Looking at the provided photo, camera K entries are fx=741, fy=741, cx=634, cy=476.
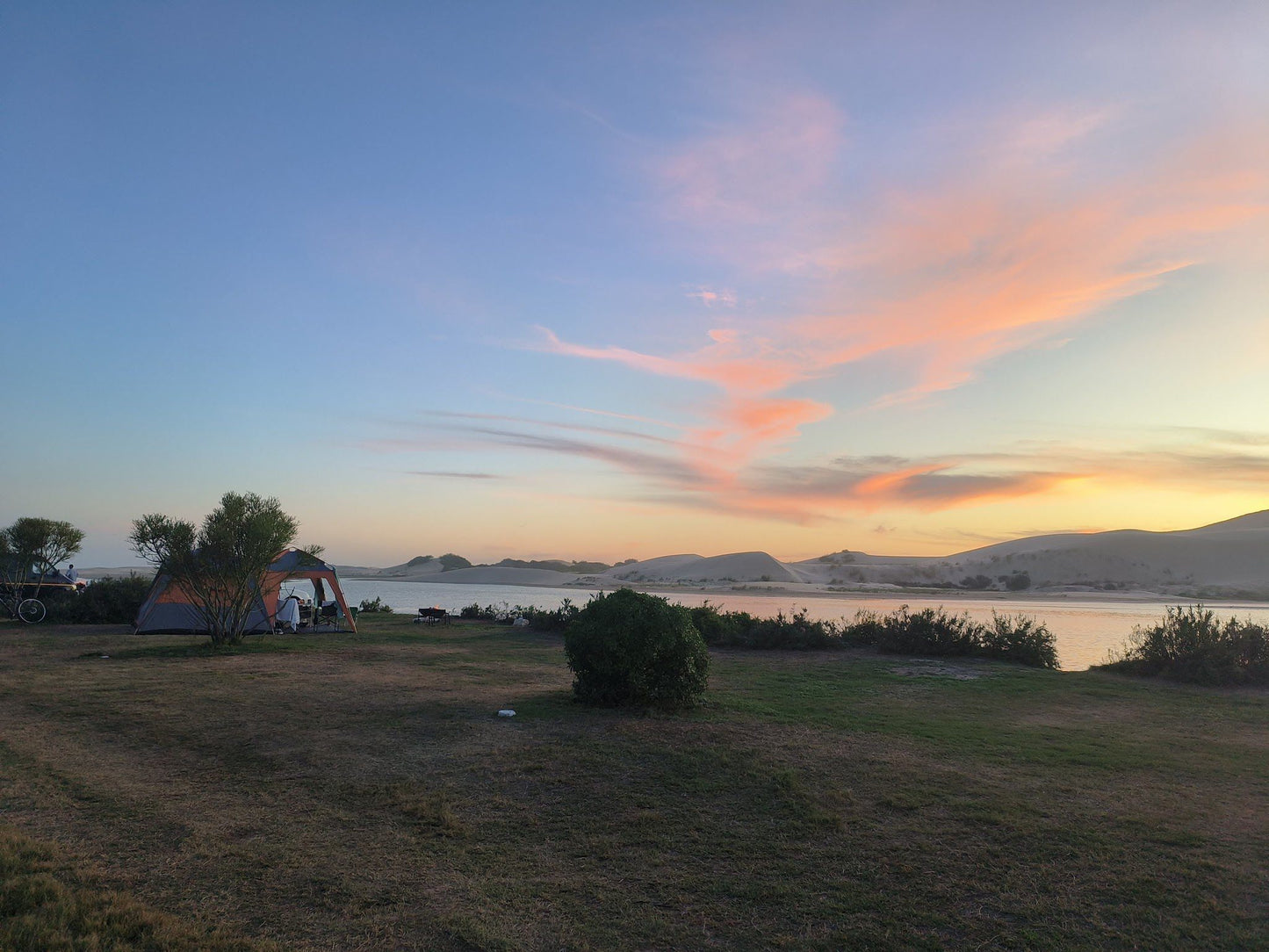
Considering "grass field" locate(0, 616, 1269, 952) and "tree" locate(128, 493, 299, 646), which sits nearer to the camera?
"grass field" locate(0, 616, 1269, 952)

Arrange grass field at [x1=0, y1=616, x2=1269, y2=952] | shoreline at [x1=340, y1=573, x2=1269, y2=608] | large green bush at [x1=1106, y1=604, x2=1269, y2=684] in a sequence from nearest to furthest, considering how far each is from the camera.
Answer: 1. grass field at [x1=0, y1=616, x2=1269, y2=952]
2. large green bush at [x1=1106, y1=604, x2=1269, y2=684]
3. shoreline at [x1=340, y1=573, x2=1269, y2=608]

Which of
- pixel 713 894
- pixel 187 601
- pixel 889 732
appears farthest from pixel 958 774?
pixel 187 601

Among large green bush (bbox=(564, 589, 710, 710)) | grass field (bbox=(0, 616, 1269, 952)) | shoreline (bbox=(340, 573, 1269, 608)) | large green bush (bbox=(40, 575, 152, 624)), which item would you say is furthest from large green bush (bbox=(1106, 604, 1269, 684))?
large green bush (bbox=(40, 575, 152, 624))

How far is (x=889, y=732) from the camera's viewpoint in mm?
9609

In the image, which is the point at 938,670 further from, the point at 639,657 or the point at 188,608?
the point at 188,608

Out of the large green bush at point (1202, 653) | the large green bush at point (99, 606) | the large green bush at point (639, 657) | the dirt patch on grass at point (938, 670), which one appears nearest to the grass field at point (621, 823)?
the large green bush at point (639, 657)

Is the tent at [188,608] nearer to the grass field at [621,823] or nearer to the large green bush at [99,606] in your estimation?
the large green bush at [99,606]

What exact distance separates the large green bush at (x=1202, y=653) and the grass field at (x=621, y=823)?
351 cm

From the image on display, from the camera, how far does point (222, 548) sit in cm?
1848

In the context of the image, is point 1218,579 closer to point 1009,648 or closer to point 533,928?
point 1009,648

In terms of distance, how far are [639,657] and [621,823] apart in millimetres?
4186

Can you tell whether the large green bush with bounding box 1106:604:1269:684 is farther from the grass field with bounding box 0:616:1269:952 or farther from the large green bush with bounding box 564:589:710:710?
the large green bush with bounding box 564:589:710:710

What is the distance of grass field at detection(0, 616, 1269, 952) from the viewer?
452 centimetres

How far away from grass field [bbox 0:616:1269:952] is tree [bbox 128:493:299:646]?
265 inches
